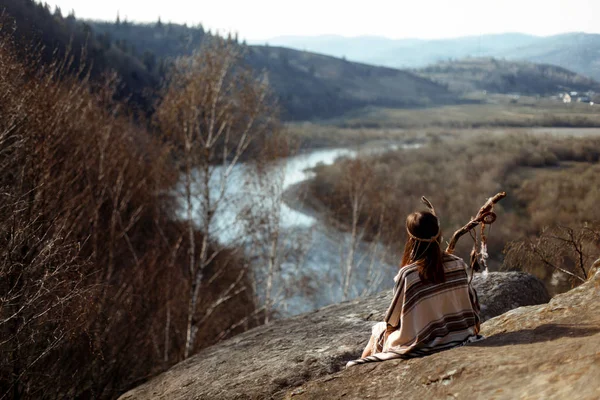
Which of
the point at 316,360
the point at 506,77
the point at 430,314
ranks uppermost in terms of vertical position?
the point at 506,77

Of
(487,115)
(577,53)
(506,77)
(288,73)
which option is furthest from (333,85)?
(577,53)

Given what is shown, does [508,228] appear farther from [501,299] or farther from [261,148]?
[501,299]

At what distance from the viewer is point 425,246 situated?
201 inches

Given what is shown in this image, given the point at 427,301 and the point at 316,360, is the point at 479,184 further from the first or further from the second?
the point at 427,301

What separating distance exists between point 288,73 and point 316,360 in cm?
7613

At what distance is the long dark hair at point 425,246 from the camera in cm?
502

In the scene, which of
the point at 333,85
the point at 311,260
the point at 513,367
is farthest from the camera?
the point at 333,85

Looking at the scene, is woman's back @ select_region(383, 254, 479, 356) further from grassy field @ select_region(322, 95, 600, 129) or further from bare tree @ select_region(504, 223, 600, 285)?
grassy field @ select_region(322, 95, 600, 129)

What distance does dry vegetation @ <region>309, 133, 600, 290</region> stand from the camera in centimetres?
2123

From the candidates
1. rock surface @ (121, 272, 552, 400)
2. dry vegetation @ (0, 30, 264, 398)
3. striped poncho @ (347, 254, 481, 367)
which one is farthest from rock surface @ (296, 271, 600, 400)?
dry vegetation @ (0, 30, 264, 398)

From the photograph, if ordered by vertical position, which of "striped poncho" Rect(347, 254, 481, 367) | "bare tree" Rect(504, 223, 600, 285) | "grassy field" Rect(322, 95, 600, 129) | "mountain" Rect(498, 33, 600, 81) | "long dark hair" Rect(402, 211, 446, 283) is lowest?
"bare tree" Rect(504, 223, 600, 285)

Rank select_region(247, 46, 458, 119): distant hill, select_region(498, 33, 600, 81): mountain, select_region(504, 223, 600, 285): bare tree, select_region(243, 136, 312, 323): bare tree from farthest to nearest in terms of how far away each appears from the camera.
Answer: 1. select_region(247, 46, 458, 119): distant hill
2. select_region(498, 33, 600, 81): mountain
3. select_region(243, 136, 312, 323): bare tree
4. select_region(504, 223, 600, 285): bare tree

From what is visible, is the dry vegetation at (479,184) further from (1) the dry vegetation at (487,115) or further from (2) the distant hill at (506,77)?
(2) the distant hill at (506,77)

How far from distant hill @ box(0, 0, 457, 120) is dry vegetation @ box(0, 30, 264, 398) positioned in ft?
41.2
